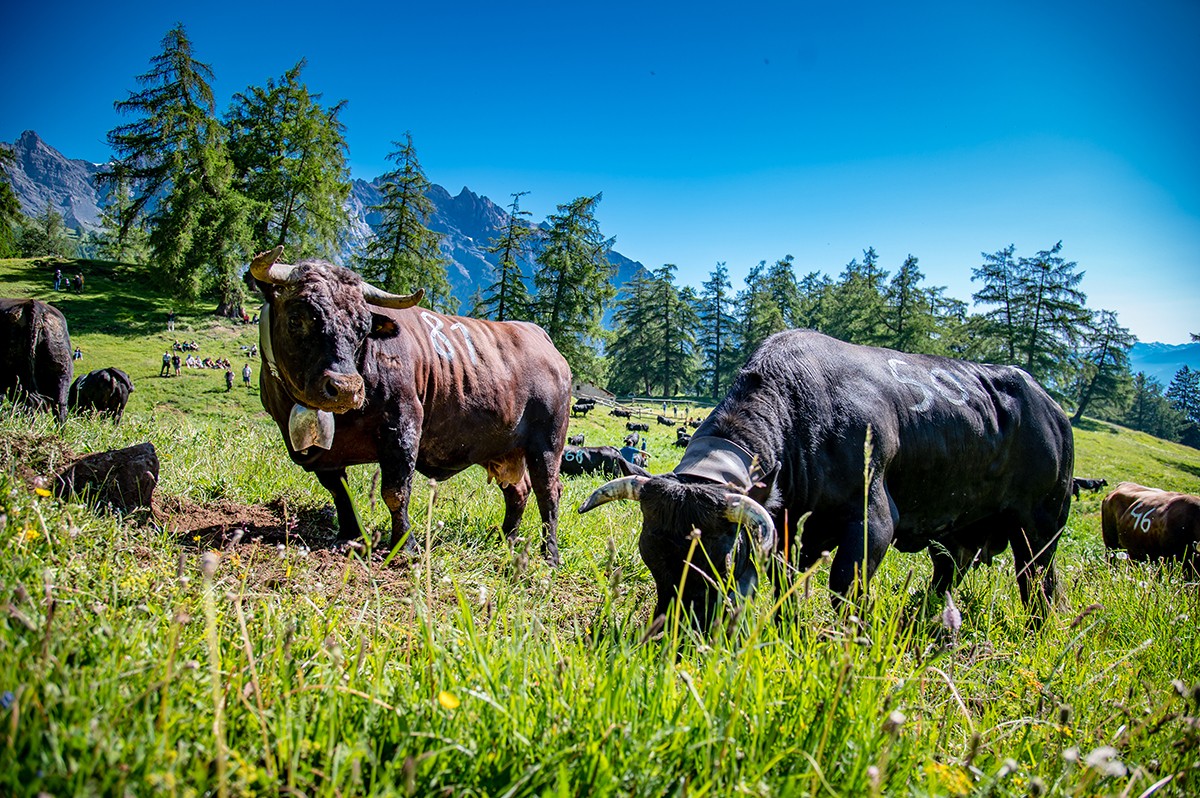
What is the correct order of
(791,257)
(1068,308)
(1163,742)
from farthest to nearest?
(791,257)
(1068,308)
(1163,742)

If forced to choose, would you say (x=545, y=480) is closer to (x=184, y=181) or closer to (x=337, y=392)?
(x=337, y=392)

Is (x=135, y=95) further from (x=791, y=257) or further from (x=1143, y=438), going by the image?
(x=1143, y=438)

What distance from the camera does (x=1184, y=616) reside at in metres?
3.82

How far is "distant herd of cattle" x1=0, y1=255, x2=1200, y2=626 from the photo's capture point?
345 cm

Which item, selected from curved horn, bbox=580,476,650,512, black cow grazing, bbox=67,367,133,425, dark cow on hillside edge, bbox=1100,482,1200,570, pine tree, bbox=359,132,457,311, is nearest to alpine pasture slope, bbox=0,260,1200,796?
curved horn, bbox=580,476,650,512

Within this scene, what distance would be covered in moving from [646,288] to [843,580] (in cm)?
8876

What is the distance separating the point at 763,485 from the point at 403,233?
4160 centimetres

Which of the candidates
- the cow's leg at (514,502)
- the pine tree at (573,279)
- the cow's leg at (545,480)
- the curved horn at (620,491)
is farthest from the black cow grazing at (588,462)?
the pine tree at (573,279)

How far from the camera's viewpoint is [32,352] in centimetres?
710

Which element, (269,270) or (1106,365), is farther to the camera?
(1106,365)

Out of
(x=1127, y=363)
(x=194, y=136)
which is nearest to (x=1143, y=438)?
(x=1127, y=363)

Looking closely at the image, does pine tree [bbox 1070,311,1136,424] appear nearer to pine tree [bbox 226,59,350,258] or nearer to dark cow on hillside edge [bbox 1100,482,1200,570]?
dark cow on hillside edge [bbox 1100,482,1200,570]

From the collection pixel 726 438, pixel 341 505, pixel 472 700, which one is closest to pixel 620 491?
pixel 726 438

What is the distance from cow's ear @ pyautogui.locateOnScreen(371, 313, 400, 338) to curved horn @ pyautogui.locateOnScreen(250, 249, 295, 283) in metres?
0.62
